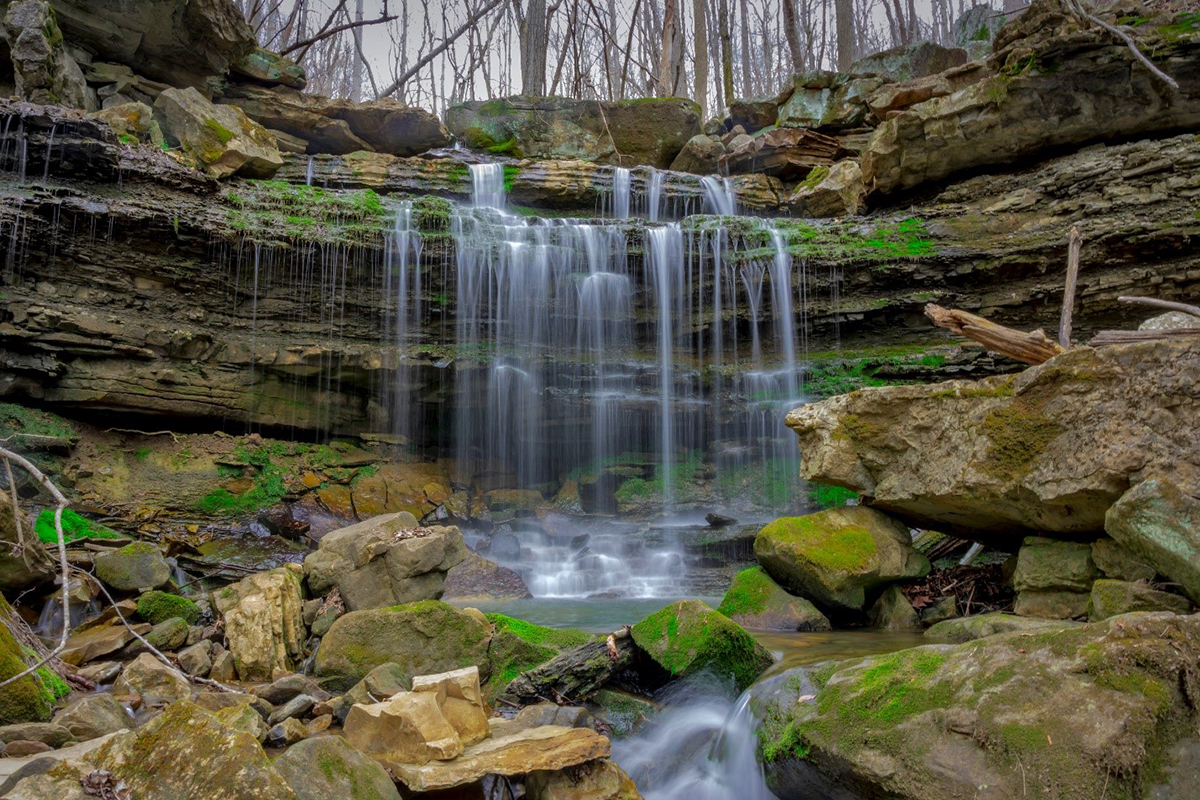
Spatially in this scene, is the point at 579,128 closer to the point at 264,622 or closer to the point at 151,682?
the point at 264,622

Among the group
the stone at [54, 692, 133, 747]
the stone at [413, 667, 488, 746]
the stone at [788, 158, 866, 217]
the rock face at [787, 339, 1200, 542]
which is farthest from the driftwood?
the stone at [788, 158, 866, 217]

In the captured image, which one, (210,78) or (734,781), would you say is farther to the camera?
(210,78)

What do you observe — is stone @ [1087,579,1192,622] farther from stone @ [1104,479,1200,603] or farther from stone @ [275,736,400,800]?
stone @ [275,736,400,800]

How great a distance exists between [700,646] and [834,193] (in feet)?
43.8

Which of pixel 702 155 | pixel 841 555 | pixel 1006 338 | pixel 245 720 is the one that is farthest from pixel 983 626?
pixel 702 155

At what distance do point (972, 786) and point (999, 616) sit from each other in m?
2.67

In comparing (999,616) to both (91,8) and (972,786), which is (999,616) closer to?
(972,786)

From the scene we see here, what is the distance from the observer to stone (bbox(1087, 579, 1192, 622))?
13.3 feet

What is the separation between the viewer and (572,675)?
4.37 metres

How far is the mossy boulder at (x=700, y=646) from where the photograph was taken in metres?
4.42

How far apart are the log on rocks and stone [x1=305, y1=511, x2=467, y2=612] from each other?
193cm

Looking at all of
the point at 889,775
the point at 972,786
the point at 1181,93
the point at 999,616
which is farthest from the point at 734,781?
the point at 1181,93

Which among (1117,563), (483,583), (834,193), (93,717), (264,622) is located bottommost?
(483,583)

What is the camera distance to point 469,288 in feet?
41.8
